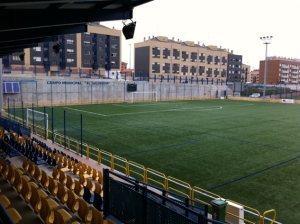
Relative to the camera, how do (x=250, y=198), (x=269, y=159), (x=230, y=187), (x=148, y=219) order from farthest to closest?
(x=269, y=159)
(x=230, y=187)
(x=250, y=198)
(x=148, y=219)

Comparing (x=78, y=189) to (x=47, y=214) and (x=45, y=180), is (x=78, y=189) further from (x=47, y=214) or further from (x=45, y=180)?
(x=47, y=214)

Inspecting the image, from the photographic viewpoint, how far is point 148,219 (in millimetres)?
6555

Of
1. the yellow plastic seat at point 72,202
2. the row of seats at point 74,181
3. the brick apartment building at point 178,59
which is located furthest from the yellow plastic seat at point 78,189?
the brick apartment building at point 178,59

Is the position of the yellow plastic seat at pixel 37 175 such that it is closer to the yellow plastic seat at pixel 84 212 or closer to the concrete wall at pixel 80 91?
the yellow plastic seat at pixel 84 212

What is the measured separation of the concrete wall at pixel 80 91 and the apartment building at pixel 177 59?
2220 cm

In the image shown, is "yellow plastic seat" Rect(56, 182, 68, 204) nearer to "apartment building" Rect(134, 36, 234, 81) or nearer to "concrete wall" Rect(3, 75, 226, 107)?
"concrete wall" Rect(3, 75, 226, 107)

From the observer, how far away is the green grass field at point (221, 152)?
39.6ft

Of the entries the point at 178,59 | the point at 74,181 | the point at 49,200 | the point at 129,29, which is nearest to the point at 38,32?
the point at 129,29

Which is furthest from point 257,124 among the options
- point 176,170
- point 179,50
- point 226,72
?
point 226,72

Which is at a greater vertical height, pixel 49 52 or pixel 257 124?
pixel 49 52

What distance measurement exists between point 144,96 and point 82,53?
26409 mm

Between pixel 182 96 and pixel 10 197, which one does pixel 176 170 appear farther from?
pixel 182 96

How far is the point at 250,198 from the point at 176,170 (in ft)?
14.1

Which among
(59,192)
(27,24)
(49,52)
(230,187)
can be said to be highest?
(49,52)
